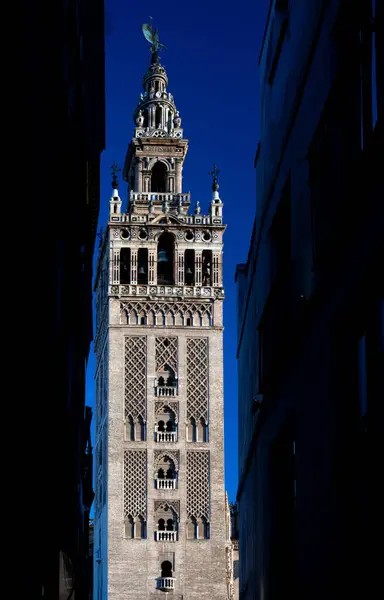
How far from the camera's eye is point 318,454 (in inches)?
373

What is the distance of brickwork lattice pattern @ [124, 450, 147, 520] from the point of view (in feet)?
173

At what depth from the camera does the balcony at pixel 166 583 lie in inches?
2056

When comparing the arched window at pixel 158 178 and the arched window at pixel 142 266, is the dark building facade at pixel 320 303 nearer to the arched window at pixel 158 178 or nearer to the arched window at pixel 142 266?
the arched window at pixel 142 266

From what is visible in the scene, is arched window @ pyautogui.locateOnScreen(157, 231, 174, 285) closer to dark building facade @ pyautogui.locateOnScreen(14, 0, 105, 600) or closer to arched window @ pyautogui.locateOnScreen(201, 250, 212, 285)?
arched window @ pyautogui.locateOnScreen(201, 250, 212, 285)

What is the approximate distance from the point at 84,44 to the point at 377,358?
12.0 metres

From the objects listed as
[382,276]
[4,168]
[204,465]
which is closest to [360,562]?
[382,276]

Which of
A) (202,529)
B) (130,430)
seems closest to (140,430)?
(130,430)

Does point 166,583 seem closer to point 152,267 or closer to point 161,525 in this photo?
point 161,525

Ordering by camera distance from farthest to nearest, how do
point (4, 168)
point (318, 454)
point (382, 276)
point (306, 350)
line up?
point (306, 350) < point (318, 454) < point (382, 276) < point (4, 168)

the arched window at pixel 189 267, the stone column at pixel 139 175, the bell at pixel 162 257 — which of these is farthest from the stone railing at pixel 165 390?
the stone column at pixel 139 175

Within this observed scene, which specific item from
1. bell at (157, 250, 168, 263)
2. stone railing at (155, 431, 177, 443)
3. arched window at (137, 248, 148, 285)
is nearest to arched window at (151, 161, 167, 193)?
bell at (157, 250, 168, 263)

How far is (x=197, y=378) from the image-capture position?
55.2 meters

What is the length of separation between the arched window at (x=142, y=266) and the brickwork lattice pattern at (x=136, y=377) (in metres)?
2.86

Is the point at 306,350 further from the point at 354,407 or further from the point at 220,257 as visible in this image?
the point at 220,257
